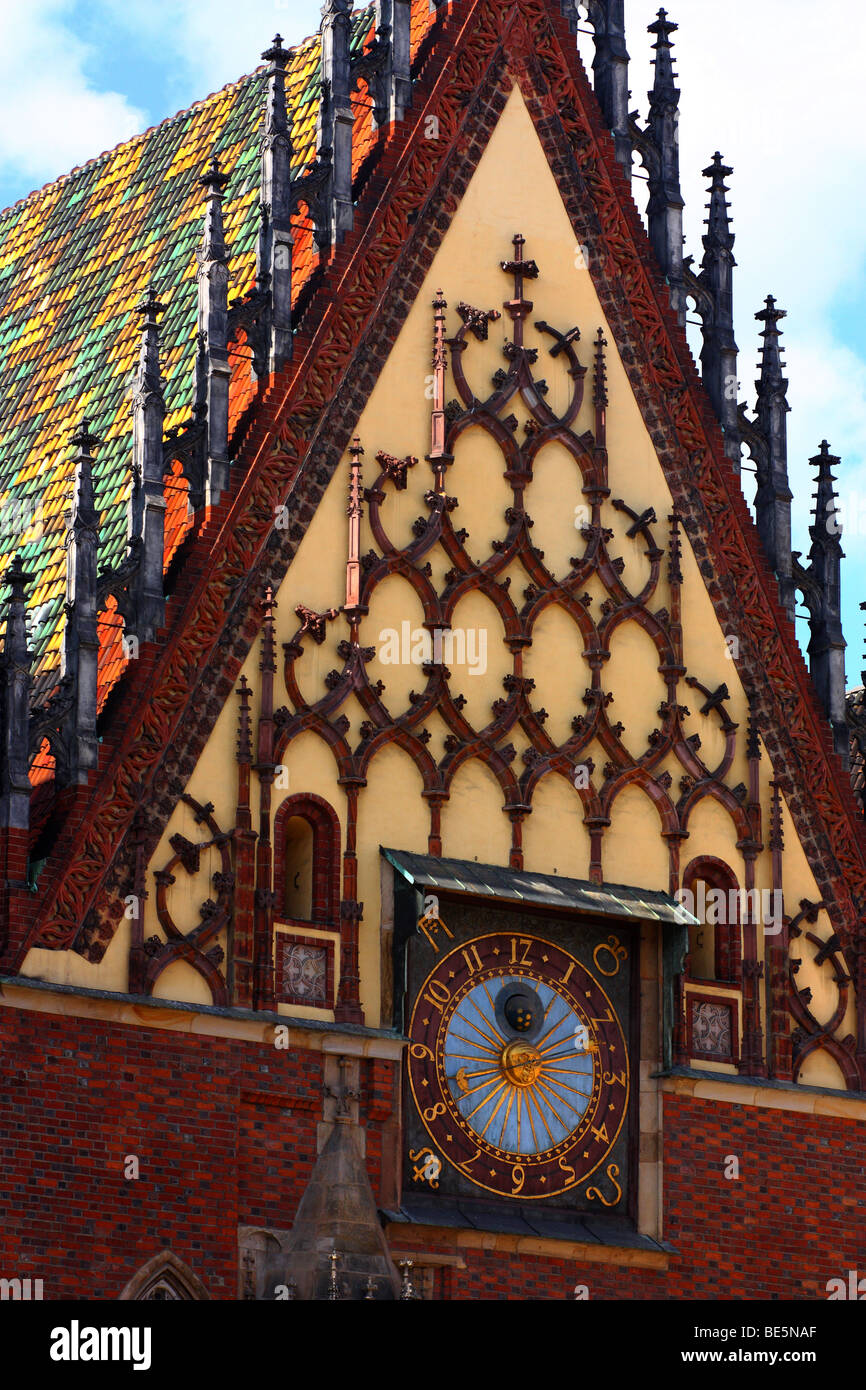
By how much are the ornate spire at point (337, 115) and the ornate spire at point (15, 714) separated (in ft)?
13.0

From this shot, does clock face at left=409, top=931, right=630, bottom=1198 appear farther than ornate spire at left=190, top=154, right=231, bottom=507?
No

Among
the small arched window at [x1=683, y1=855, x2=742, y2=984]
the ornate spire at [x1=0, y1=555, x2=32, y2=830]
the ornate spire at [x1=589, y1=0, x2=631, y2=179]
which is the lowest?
the small arched window at [x1=683, y1=855, x2=742, y2=984]

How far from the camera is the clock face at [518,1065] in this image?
81.0ft

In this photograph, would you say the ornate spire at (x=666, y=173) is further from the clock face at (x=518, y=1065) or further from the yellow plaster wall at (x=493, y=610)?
the clock face at (x=518, y=1065)

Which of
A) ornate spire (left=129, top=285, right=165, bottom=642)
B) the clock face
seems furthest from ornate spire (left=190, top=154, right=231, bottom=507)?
the clock face

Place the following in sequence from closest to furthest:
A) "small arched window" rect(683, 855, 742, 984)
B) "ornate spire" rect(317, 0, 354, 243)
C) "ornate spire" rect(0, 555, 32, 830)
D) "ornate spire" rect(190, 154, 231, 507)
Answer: "ornate spire" rect(0, 555, 32, 830) < "ornate spire" rect(190, 154, 231, 507) < "ornate spire" rect(317, 0, 354, 243) < "small arched window" rect(683, 855, 742, 984)

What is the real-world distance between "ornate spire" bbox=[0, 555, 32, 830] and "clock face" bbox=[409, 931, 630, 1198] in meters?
3.25

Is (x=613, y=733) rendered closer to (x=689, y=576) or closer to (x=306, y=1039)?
(x=689, y=576)

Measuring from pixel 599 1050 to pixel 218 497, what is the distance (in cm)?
476

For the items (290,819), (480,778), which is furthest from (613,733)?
(290,819)

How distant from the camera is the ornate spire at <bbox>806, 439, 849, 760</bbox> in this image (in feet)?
90.3

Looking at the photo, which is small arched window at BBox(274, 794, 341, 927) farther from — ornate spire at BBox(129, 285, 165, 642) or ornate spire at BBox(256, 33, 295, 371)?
ornate spire at BBox(256, 33, 295, 371)

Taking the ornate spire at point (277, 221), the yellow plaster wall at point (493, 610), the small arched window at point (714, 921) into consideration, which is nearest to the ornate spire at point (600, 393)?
the yellow plaster wall at point (493, 610)

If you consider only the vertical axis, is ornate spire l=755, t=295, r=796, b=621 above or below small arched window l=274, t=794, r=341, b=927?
above
